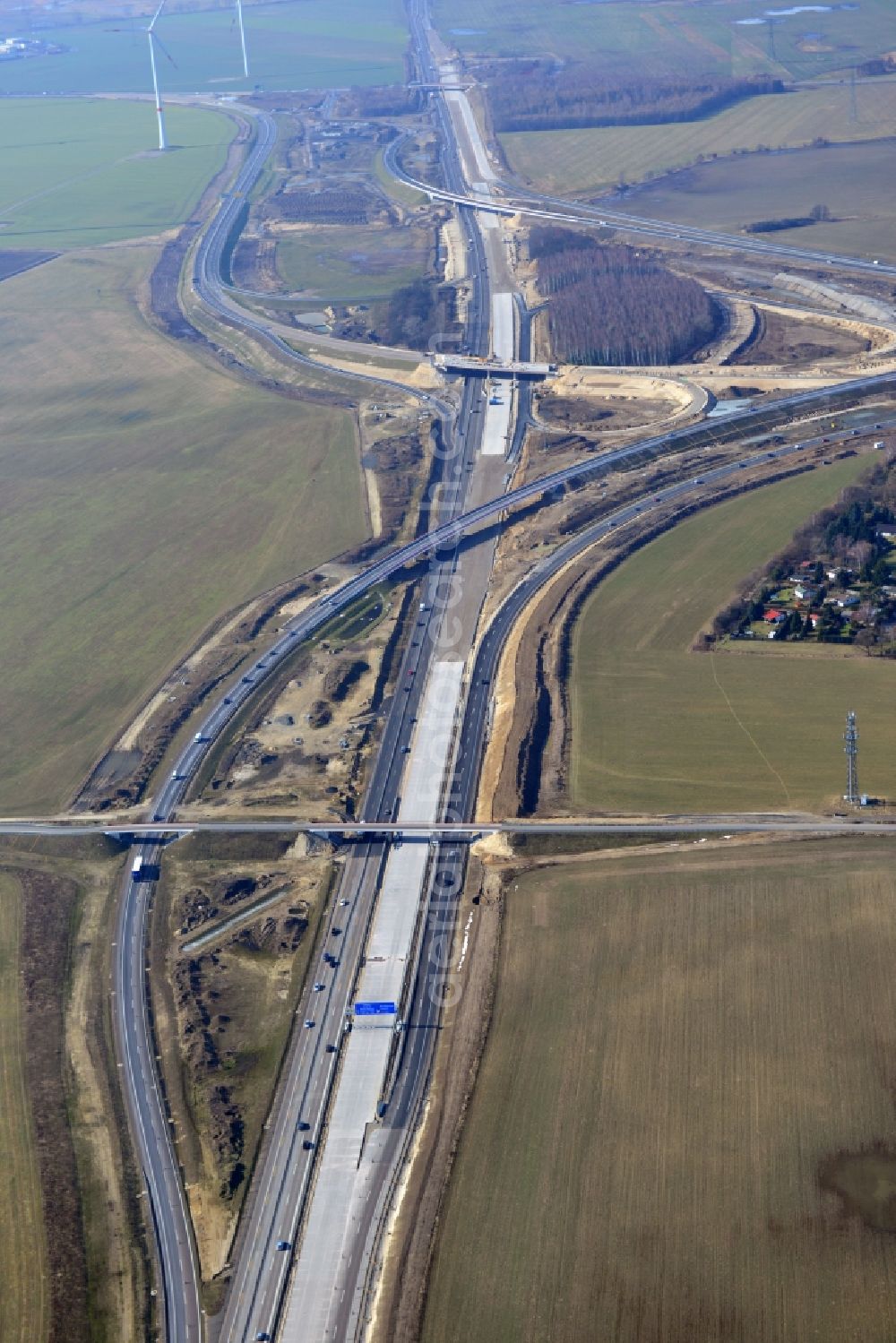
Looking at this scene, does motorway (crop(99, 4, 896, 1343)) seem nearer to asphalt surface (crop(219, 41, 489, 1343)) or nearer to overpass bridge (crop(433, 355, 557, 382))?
asphalt surface (crop(219, 41, 489, 1343))

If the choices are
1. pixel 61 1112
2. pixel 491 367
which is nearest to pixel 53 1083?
pixel 61 1112

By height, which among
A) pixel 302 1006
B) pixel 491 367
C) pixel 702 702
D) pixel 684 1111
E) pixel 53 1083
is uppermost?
pixel 491 367

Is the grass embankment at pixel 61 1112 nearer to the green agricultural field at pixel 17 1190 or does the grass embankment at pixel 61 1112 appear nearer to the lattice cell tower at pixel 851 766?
the green agricultural field at pixel 17 1190

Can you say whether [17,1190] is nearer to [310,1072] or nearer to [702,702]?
[310,1072]

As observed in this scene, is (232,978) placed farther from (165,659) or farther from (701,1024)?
(165,659)

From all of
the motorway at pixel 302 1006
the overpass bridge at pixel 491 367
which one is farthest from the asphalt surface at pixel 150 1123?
the overpass bridge at pixel 491 367

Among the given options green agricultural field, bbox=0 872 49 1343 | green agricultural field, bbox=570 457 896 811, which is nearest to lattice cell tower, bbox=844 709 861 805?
green agricultural field, bbox=570 457 896 811
